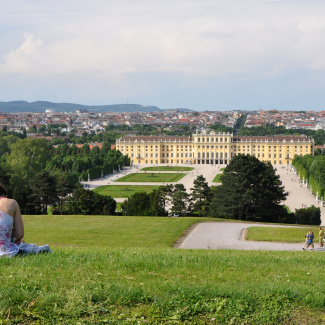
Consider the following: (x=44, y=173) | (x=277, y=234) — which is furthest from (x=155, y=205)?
(x=277, y=234)

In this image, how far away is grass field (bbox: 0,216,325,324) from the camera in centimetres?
541

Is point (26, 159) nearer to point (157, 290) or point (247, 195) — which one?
point (247, 195)

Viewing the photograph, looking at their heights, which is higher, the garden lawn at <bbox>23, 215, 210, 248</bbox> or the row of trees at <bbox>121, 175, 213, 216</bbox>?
the garden lawn at <bbox>23, 215, 210, 248</bbox>

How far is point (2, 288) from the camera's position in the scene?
5.79 meters

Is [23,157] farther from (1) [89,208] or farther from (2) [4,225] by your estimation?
(2) [4,225]

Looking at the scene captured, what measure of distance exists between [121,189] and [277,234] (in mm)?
37811

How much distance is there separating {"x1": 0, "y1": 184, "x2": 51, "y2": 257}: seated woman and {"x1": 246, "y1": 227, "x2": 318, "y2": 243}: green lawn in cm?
1152

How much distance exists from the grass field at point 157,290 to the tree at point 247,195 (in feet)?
72.1

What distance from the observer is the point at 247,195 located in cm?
3003

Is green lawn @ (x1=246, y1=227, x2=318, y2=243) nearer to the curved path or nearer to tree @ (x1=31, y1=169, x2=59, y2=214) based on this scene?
the curved path

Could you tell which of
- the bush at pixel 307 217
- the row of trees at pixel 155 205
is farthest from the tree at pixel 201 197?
the bush at pixel 307 217

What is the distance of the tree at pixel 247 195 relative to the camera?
3030 cm

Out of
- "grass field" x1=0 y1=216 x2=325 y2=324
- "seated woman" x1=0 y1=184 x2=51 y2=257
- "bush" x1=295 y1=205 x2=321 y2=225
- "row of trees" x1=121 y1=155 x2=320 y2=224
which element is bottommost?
"bush" x1=295 y1=205 x2=321 y2=225

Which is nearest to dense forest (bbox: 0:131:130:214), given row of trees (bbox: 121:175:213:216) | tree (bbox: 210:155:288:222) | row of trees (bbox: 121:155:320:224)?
row of trees (bbox: 121:175:213:216)
